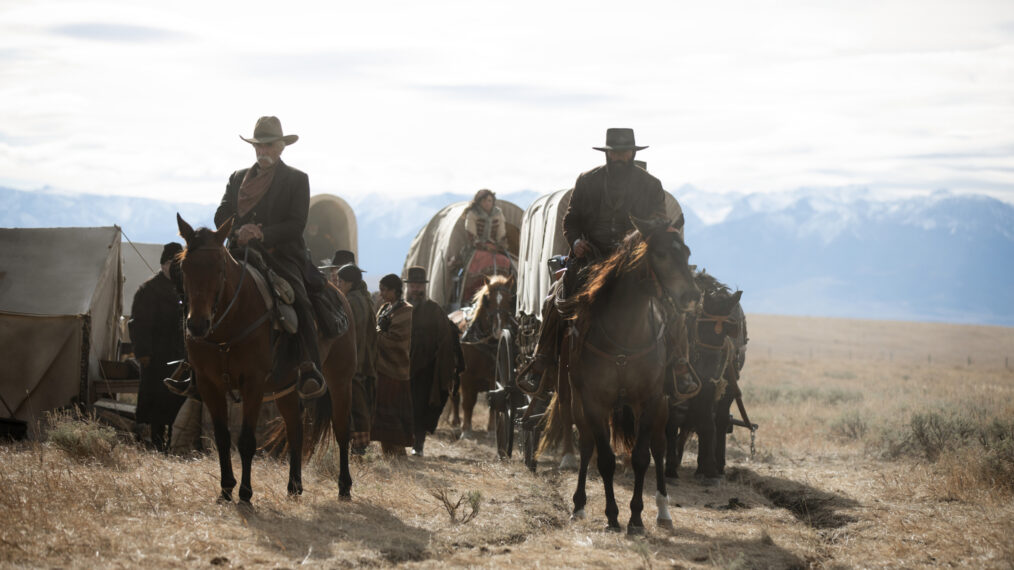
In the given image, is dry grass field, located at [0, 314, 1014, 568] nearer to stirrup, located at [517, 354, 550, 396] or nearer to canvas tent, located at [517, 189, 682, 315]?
stirrup, located at [517, 354, 550, 396]

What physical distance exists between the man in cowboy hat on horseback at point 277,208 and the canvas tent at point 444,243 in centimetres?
868

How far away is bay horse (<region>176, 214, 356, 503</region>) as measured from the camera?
22.6ft

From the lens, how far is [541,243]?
1222 centimetres

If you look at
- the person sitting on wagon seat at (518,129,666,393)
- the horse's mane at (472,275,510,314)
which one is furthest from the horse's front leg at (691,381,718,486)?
the horse's mane at (472,275,510,314)

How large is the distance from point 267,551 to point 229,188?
10.7ft

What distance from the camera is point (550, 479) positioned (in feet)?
34.0

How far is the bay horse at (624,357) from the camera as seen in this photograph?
24.4ft

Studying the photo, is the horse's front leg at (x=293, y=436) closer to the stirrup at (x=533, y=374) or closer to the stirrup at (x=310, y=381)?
the stirrup at (x=310, y=381)

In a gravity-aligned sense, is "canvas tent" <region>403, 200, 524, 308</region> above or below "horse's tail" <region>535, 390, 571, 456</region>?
above

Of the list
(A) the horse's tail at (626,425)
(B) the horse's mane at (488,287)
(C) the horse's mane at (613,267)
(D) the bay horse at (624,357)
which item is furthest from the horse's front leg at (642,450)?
(B) the horse's mane at (488,287)

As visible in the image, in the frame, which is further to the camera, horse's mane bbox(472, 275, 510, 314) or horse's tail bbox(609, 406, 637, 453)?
horse's mane bbox(472, 275, 510, 314)

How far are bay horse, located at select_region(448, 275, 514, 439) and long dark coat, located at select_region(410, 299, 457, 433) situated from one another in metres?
0.65

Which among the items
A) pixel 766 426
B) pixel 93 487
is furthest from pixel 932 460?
pixel 93 487

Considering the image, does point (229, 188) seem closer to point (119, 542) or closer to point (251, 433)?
point (251, 433)
